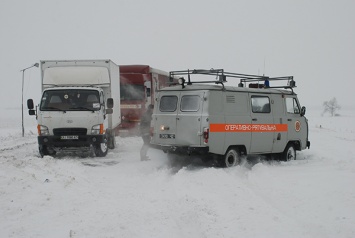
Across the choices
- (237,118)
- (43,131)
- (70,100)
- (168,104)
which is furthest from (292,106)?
(43,131)

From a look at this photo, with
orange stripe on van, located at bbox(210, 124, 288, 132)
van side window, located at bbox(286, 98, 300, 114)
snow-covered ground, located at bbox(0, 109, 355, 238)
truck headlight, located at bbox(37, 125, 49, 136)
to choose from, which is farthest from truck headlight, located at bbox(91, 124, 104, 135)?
van side window, located at bbox(286, 98, 300, 114)

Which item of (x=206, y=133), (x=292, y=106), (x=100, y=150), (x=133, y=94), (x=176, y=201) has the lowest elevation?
(x=176, y=201)

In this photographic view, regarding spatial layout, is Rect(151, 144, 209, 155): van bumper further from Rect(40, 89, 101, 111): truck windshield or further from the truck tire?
the truck tire

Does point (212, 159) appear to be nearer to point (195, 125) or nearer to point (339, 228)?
point (195, 125)

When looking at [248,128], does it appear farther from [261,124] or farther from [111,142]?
[111,142]

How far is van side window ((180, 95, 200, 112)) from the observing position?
1023 cm

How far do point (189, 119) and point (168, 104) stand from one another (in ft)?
3.29

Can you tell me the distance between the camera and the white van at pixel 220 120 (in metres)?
10.1

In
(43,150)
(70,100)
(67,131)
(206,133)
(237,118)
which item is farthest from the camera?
(70,100)

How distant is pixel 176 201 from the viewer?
7.07 meters

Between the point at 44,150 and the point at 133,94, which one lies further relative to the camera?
the point at 133,94

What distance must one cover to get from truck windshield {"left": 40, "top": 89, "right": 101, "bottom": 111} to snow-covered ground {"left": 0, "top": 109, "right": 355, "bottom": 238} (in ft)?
8.40

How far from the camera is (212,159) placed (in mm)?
10352

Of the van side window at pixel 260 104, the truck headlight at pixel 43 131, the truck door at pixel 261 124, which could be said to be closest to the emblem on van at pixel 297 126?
the truck door at pixel 261 124
